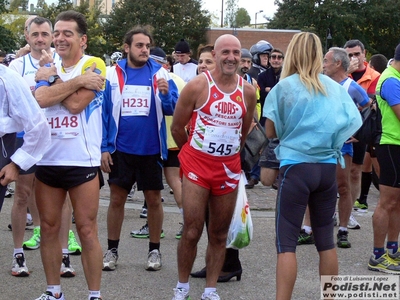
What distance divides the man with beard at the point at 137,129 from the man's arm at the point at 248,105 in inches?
37.8

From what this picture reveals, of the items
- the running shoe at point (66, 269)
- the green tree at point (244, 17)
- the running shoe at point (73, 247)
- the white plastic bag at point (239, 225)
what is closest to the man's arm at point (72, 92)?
the white plastic bag at point (239, 225)

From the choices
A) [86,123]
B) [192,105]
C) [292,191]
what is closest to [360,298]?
[292,191]

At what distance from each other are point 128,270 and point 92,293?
1278mm

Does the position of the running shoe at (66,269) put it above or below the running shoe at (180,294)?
below

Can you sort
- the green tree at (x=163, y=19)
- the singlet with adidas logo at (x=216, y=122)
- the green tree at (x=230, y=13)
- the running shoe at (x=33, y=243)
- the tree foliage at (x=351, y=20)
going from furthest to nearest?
the green tree at (x=230, y=13)
the tree foliage at (x=351, y=20)
the green tree at (x=163, y=19)
the running shoe at (x=33, y=243)
the singlet with adidas logo at (x=216, y=122)

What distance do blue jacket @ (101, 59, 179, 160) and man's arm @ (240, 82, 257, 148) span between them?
0.95 m

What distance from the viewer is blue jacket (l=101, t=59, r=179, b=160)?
6086mm

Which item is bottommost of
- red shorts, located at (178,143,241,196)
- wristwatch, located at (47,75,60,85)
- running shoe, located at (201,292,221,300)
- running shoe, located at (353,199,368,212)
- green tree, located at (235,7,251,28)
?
running shoe, located at (353,199,368,212)

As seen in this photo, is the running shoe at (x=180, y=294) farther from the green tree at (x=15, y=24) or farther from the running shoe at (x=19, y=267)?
the green tree at (x=15, y=24)

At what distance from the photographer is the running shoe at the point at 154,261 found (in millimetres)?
6188

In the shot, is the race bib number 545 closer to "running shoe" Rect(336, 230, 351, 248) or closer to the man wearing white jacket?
the man wearing white jacket

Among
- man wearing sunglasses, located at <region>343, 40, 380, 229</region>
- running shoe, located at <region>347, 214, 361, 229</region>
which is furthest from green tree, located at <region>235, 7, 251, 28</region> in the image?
running shoe, located at <region>347, 214, 361, 229</region>

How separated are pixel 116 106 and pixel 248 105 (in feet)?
4.61

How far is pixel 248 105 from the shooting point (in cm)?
529
